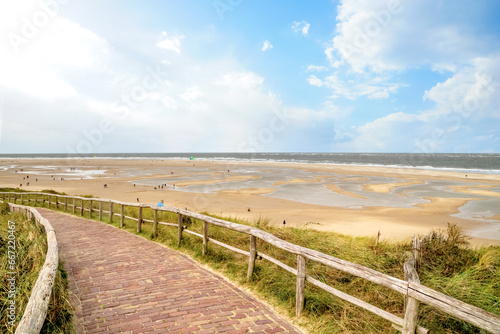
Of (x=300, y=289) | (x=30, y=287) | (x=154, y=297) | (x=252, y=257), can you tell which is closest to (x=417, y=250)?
(x=300, y=289)

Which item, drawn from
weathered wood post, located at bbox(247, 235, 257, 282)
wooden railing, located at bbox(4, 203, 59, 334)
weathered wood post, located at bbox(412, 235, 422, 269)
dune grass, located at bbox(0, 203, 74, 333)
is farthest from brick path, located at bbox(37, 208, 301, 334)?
weathered wood post, located at bbox(412, 235, 422, 269)

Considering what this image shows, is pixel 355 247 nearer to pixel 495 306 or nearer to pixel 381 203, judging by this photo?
pixel 495 306

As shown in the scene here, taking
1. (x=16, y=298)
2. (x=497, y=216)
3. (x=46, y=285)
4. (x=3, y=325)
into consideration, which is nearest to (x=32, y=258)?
(x=16, y=298)

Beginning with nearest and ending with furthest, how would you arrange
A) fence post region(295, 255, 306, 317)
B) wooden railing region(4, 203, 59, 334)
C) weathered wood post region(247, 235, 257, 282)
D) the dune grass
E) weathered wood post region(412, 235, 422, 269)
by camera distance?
1. wooden railing region(4, 203, 59, 334)
2. the dune grass
3. fence post region(295, 255, 306, 317)
4. weathered wood post region(412, 235, 422, 269)
5. weathered wood post region(247, 235, 257, 282)

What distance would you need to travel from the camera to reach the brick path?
4.55 metres

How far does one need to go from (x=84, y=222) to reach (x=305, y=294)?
39.6 feet

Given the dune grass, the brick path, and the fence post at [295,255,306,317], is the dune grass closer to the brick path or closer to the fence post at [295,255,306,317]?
the brick path

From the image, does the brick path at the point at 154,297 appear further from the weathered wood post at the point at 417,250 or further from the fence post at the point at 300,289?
the weathered wood post at the point at 417,250

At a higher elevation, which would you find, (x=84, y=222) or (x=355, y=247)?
(x=355, y=247)

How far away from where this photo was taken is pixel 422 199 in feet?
79.8

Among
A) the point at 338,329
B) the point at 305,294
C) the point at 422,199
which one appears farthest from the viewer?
the point at 422,199

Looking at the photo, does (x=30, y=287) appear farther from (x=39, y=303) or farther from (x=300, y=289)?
(x=300, y=289)

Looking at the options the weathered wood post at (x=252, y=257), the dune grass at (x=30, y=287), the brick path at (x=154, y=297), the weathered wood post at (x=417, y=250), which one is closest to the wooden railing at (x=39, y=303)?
the dune grass at (x=30, y=287)

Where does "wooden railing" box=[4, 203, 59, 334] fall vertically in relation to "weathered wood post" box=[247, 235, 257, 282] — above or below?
above
